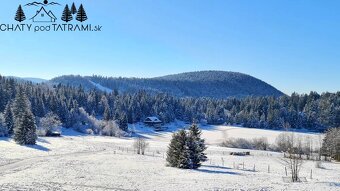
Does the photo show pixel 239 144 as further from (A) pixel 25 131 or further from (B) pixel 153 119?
(B) pixel 153 119

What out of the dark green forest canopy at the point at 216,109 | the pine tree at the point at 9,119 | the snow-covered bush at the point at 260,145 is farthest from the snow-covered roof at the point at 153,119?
the pine tree at the point at 9,119

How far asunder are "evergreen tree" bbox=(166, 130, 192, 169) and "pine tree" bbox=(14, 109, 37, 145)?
3465 centimetres

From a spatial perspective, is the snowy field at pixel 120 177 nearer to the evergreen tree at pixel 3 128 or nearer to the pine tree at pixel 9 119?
the evergreen tree at pixel 3 128

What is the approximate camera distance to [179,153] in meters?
50.8

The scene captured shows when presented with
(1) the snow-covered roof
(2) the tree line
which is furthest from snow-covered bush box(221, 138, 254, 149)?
(1) the snow-covered roof

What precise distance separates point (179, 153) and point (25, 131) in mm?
37613

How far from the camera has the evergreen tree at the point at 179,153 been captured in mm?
49969

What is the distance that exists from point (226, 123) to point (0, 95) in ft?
366

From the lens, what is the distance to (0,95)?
109812 millimetres

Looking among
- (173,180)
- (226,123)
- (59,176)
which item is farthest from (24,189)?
(226,123)

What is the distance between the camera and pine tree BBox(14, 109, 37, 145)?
237 feet

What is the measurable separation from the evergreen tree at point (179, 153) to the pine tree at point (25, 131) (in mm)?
34653

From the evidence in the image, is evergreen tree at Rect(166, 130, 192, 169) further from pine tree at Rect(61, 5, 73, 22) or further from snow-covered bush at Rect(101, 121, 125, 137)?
snow-covered bush at Rect(101, 121, 125, 137)

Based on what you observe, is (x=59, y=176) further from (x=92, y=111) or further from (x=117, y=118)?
(x=92, y=111)
